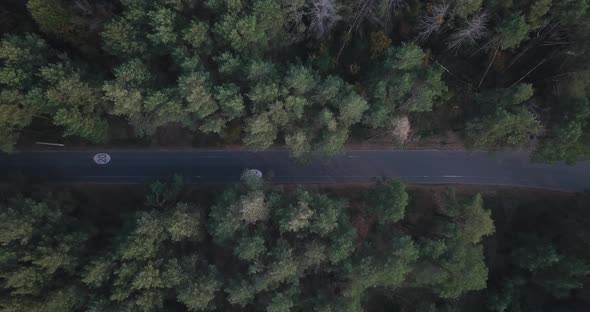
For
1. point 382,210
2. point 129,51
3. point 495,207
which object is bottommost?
point 495,207

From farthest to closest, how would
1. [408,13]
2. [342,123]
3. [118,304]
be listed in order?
1. [408,13]
2. [342,123]
3. [118,304]

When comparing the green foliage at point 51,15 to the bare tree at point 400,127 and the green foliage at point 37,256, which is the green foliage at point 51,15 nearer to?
the green foliage at point 37,256

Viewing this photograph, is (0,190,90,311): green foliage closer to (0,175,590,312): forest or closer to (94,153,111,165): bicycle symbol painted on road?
(0,175,590,312): forest

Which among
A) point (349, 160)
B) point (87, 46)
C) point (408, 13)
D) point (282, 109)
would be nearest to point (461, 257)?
point (349, 160)

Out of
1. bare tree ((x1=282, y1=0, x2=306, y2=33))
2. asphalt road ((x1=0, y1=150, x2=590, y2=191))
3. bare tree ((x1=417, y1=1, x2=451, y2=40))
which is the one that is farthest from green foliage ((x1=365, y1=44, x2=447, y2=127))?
asphalt road ((x1=0, y1=150, x2=590, y2=191))

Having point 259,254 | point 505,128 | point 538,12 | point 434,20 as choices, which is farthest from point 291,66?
point 538,12

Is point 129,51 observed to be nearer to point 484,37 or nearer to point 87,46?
point 87,46

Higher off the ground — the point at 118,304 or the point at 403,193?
the point at 403,193
